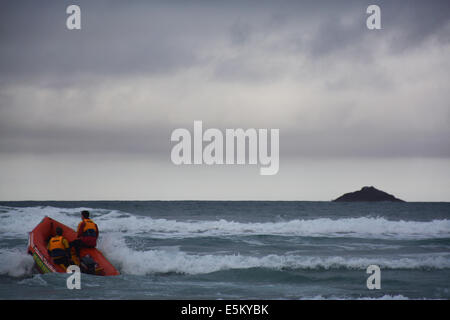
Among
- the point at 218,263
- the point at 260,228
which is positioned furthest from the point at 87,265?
the point at 260,228

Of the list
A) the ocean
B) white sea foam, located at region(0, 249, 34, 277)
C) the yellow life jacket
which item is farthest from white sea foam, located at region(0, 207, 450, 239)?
the yellow life jacket

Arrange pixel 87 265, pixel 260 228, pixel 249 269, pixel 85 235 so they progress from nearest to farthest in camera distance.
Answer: pixel 87 265 < pixel 85 235 < pixel 249 269 < pixel 260 228

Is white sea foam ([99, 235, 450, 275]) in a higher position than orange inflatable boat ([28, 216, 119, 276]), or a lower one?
lower

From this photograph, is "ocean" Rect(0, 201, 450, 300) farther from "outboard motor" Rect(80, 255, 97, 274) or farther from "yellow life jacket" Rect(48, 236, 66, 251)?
"yellow life jacket" Rect(48, 236, 66, 251)

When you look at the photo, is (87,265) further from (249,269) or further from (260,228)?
(260,228)

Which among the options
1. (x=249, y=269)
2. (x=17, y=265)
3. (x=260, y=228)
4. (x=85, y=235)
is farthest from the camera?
(x=260, y=228)

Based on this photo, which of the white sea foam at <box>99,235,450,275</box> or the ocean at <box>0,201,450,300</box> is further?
the white sea foam at <box>99,235,450,275</box>

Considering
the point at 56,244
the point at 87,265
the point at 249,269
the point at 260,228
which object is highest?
the point at 56,244

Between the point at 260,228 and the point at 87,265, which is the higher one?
the point at 87,265

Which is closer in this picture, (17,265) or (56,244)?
(56,244)

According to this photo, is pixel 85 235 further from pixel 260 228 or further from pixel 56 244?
pixel 260 228

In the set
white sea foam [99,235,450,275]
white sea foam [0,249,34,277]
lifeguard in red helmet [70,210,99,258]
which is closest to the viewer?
lifeguard in red helmet [70,210,99,258]
